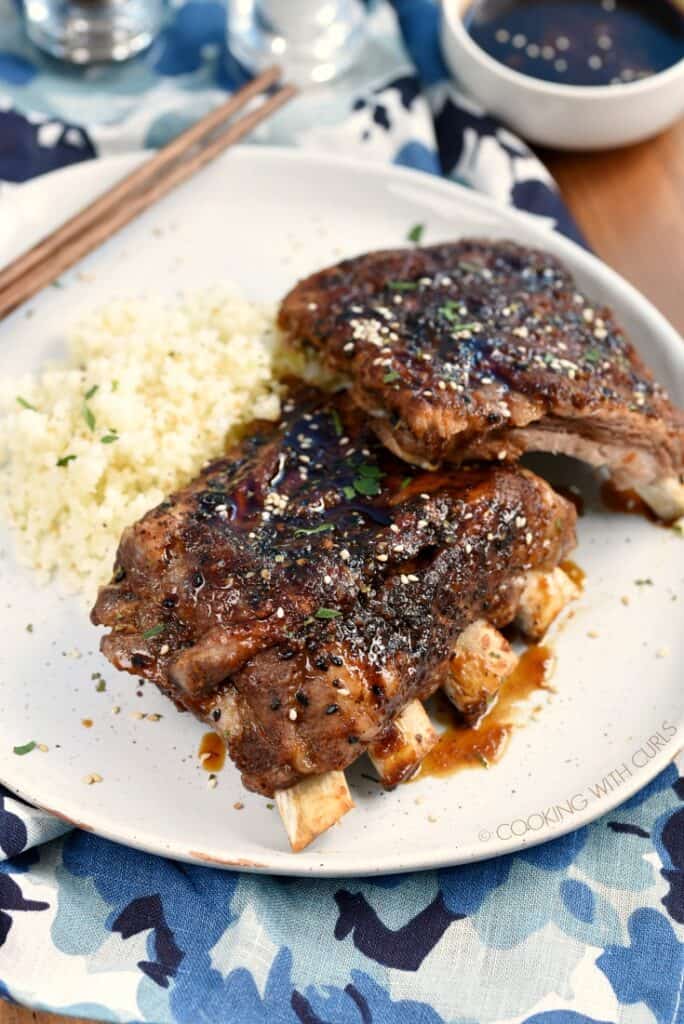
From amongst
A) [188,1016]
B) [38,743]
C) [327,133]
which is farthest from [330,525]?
[327,133]

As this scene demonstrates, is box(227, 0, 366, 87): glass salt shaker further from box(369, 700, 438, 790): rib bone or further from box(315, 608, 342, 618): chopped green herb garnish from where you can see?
box(369, 700, 438, 790): rib bone

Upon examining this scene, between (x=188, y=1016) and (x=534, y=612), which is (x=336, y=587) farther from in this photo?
(x=188, y=1016)

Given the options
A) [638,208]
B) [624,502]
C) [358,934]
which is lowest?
[358,934]

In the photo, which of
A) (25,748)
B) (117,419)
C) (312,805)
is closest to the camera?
(312,805)

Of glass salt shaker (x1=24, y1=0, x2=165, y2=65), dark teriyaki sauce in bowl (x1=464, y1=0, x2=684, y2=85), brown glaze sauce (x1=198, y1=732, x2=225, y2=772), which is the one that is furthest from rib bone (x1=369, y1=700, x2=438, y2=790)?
glass salt shaker (x1=24, y1=0, x2=165, y2=65)

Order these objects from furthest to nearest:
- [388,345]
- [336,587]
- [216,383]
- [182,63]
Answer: [182,63], [216,383], [388,345], [336,587]

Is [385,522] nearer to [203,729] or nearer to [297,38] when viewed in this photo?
[203,729]

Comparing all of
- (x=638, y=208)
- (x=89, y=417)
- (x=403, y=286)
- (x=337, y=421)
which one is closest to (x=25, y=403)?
(x=89, y=417)
